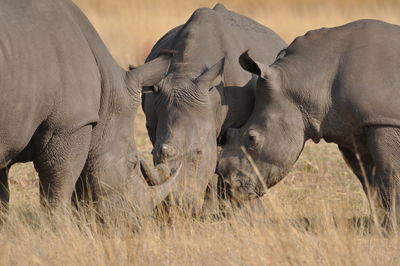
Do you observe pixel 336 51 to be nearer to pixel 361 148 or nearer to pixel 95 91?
pixel 361 148

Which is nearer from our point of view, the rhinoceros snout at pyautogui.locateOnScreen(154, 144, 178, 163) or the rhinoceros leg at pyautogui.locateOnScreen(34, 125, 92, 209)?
the rhinoceros leg at pyautogui.locateOnScreen(34, 125, 92, 209)

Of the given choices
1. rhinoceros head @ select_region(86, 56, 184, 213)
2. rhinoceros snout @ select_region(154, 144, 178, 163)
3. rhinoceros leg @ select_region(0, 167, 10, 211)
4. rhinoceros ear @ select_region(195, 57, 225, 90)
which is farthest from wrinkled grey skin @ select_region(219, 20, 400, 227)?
rhinoceros leg @ select_region(0, 167, 10, 211)

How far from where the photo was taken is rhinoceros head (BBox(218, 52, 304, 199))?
841 centimetres

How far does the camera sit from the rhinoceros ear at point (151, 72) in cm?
804

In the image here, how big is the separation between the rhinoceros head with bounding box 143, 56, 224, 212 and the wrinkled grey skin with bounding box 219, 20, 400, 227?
235mm

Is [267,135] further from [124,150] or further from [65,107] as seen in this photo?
[65,107]

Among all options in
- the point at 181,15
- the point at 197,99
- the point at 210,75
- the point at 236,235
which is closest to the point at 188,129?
the point at 197,99

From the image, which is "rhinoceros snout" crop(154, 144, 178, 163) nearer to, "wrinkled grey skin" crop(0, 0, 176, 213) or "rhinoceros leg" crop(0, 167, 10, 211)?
"wrinkled grey skin" crop(0, 0, 176, 213)

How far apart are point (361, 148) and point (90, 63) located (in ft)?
7.40

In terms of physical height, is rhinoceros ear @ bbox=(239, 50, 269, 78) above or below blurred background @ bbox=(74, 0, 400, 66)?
above

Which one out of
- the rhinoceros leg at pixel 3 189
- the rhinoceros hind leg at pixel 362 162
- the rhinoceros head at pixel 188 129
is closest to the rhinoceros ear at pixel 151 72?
the rhinoceros head at pixel 188 129

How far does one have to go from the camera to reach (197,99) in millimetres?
8555

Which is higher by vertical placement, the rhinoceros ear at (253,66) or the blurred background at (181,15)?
the rhinoceros ear at (253,66)

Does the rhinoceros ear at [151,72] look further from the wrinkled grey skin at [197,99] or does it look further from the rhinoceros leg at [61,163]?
the rhinoceros leg at [61,163]
